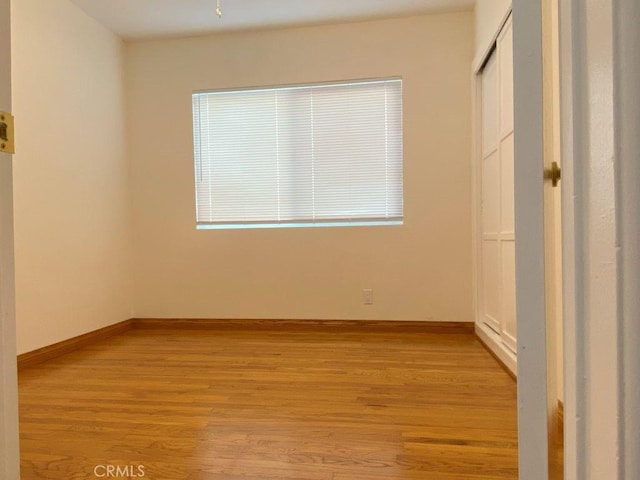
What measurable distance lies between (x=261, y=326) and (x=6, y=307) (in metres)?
2.77

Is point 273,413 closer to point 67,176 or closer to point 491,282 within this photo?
point 491,282

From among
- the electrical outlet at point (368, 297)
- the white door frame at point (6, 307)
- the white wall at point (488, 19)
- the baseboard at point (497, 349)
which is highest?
the white wall at point (488, 19)

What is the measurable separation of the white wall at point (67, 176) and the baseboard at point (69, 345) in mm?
43

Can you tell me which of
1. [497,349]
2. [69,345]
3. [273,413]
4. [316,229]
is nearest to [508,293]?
[497,349]

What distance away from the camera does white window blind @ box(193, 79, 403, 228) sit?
337 centimetres

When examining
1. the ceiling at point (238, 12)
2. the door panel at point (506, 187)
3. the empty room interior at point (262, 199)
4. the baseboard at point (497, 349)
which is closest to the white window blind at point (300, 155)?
the empty room interior at point (262, 199)

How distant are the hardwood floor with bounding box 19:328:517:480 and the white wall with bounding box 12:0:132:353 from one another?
1.46 feet

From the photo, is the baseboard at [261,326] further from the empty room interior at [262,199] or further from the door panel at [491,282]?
the door panel at [491,282]

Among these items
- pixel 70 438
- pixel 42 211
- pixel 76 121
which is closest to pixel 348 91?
pixel 76 121

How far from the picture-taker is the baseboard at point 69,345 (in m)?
2.52

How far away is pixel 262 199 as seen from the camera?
354cm

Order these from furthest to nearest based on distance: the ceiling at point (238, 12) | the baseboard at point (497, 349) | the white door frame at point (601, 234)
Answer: the ceiling at point (238, 12)
the baseboard at point (497, 349)
the white door frame at point (601, 234)

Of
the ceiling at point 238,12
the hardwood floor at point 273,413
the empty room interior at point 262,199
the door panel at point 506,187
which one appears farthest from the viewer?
the ceiling at point 238,12

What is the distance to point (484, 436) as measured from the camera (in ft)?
4.99
